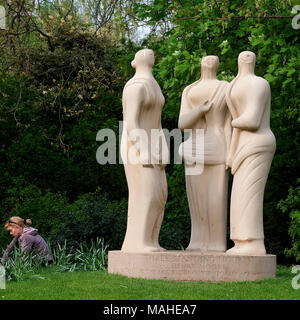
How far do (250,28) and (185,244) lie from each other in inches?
170

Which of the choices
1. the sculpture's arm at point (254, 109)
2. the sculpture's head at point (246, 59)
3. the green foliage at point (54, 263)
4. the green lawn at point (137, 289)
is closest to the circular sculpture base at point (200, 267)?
the green lawn at point (137, 289)

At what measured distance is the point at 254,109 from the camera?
33.1ft

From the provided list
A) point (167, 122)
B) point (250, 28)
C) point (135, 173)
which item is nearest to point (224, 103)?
point (135, 173)

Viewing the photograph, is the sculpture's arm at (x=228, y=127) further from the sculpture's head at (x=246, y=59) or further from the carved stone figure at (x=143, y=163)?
the carved stone figure at (x=143, y=163)

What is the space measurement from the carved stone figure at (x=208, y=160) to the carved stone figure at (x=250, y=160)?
16.0 inches

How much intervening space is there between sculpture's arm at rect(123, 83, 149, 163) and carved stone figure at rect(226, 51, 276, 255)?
1282 millimetres

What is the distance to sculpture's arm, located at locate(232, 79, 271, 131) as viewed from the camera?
1006 cm

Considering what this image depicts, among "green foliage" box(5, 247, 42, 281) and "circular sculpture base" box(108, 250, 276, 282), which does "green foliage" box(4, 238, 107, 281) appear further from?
"circular sculpture base" box(108, 250, 276, 282)

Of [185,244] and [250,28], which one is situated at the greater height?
[250,28]

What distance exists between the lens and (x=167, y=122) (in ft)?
65.2

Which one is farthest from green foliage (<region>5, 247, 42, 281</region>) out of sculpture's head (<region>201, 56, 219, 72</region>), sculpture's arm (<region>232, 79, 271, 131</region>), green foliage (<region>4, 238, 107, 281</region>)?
sculpture's head (<region>201, 56, 219, 72</region>)

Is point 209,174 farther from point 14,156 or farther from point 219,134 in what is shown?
point 14,156

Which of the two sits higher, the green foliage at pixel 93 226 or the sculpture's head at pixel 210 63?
the sculpture's head at pixel 210 63

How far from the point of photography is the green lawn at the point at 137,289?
8.27 metres
